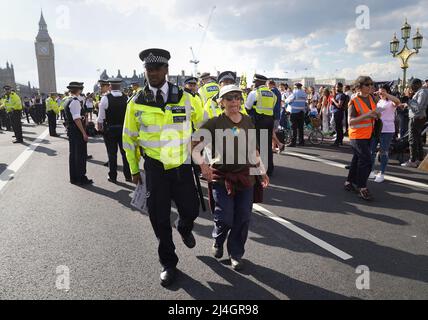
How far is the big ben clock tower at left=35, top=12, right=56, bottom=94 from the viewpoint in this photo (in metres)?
117

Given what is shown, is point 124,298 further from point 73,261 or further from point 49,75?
point 49,75

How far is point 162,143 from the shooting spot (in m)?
3.06

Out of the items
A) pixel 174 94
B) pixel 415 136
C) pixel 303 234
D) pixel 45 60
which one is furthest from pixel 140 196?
pixel 45 60

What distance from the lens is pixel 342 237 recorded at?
4.07 m

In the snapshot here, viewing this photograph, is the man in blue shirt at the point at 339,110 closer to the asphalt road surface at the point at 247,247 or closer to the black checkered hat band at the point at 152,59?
the asphalt road surface at the point at 247,247

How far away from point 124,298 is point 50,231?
2199 millimetres

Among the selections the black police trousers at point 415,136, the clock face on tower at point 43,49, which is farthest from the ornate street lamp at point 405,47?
the clock face on tower at point 43,49

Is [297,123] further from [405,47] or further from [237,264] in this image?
[405,47]

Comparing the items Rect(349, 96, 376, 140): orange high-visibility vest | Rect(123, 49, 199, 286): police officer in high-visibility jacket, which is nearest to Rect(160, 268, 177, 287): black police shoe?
Rect(123, 49, 199, 286): police officer in high-visibility jacket

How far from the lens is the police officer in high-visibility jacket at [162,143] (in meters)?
3.05

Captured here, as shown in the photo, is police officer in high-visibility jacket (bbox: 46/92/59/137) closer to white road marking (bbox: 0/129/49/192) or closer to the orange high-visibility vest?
white road marking (bbox: 0/129/49/192)

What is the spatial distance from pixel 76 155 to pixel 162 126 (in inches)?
178

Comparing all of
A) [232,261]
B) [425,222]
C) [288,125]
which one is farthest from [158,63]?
[288,125]

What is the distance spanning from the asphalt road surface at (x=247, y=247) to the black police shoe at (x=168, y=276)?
6cm
